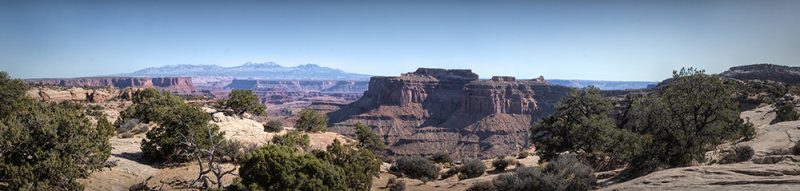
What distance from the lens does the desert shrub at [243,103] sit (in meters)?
34.8

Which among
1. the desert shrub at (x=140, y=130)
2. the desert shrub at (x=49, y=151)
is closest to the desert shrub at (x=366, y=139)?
the desert shrub at (x=49, y=151)

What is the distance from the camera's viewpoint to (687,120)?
17.1 metres

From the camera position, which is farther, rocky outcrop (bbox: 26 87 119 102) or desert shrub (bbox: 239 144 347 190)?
rocky outcrop (bbox: 26 87 119 102)

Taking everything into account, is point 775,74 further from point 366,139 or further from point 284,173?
point 284,173

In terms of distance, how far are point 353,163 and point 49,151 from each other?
13.8 meters

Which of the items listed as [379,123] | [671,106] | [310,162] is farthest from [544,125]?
[379,123]

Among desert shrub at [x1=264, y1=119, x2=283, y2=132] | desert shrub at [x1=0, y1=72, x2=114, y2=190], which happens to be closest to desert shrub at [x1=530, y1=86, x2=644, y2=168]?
desert shrub at [x1=264, y1=119, x2=283, y2=132]

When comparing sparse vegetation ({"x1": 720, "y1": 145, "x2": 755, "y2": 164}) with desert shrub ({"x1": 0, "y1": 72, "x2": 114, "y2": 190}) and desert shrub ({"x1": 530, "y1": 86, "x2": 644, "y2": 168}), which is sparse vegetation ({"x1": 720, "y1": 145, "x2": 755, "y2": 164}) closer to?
desert shrub ({"x1": 530, "y1": 86, "x2": 644, "y2": 168})

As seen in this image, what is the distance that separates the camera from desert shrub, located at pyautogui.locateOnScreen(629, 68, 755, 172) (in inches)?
644

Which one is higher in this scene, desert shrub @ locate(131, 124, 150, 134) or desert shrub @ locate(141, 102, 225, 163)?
desert shrub @ locate(141, 102, 225, 163)

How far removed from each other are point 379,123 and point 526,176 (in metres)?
101

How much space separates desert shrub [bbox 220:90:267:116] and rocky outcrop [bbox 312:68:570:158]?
56254 millimetres

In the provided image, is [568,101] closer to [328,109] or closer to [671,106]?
[671,106]

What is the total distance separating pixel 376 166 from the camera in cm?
2159
